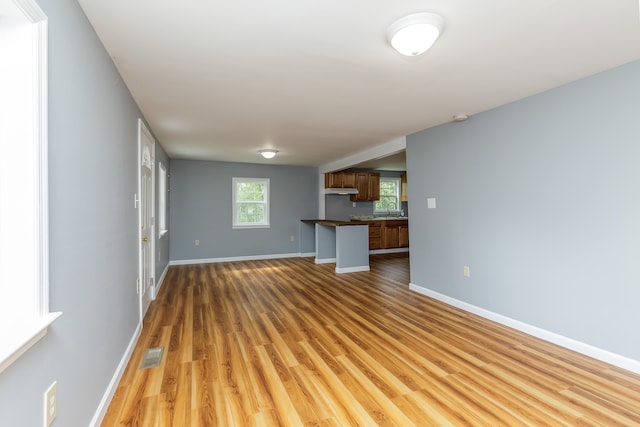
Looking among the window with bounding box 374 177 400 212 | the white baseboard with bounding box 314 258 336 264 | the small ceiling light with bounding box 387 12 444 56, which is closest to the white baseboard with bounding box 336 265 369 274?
the white baseboard with bounding box 314 258 336 264

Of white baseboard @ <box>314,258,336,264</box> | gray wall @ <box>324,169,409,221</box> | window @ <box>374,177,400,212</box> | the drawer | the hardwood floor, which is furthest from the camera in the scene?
window @ <box>374,177,400,212</box>

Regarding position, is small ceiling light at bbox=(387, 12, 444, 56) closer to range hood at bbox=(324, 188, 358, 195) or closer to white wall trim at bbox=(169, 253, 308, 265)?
range hood at bbox=(324, 188, 358, 195)

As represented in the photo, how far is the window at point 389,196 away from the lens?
325 inches

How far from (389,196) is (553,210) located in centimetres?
582

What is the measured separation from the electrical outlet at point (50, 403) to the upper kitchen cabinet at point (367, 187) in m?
6.62

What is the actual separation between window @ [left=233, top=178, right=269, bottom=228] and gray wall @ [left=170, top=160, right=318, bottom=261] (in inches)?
4.5

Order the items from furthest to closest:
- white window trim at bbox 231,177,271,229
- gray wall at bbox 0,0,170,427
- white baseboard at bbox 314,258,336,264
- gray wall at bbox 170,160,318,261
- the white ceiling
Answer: white window trim at bbox 231,177,271,229, white baseboard at bbox 314,258,336,264, gray wall at bbox 170,160,318,261, the white ceiling, gray wall at bbox 0,0,170,427

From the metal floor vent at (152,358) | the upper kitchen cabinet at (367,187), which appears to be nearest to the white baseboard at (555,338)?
the metal floor vent at (152,358)

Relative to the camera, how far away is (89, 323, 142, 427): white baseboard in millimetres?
1571

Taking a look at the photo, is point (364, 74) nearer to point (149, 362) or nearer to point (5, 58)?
point (5, 58)

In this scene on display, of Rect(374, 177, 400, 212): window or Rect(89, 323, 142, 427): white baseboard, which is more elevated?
Rect(374, 177, 400, 212): window

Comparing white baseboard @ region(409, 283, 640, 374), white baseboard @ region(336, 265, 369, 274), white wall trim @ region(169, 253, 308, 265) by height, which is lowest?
white baseboard @ region(409, 283, 640, 374)

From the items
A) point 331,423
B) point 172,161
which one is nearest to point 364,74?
point 331,423

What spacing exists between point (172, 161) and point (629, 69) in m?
6.53
